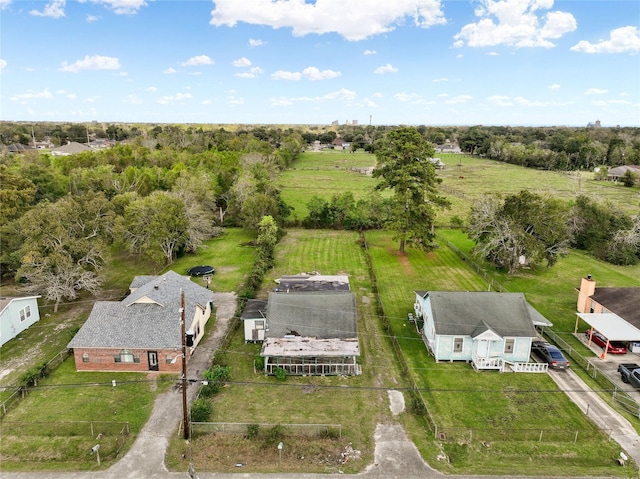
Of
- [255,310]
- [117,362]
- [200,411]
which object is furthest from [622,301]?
[117,362]

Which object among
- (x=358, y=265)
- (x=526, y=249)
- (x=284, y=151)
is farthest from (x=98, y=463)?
(x=284, y=151)

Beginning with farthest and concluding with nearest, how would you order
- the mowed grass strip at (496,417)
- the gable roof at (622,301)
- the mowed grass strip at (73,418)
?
the gable roof at (622,301) < the mowed grass strip at (73,418) < the mowed grass strip at (496,417)

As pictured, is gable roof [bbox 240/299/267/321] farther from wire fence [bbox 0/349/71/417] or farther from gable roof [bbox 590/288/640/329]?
gable roof [bbox 590/288/640/329]

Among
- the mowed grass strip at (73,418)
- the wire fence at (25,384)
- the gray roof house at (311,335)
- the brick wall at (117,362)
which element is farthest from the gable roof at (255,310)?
the wire fence at (25,384)

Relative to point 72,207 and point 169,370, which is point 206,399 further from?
point 72,207

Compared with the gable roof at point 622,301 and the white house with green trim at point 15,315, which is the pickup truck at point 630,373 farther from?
the white house with green trim at point 15,315
